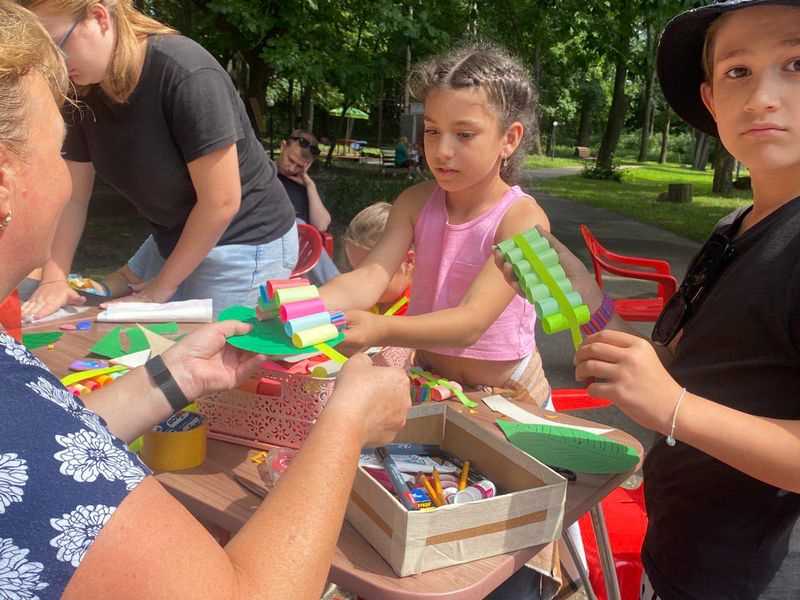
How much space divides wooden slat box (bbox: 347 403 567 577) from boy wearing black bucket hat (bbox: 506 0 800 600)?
0.20 meters

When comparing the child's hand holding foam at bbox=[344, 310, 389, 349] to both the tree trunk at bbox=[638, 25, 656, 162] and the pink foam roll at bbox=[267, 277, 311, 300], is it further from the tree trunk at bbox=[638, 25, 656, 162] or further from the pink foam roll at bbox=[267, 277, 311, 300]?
the tree trunk at bbox=[638, 25, 656, 162]

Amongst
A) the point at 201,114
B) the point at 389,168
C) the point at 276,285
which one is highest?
the point at 201,114

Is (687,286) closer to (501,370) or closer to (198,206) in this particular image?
(501,370)

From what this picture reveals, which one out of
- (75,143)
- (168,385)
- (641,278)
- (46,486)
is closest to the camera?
(46,486)

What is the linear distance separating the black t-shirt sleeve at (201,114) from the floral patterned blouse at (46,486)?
1.45 m

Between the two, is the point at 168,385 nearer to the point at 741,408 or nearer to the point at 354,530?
the point at 354,530

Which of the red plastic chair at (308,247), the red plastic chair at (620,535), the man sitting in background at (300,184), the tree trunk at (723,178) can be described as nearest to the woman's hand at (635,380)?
the red plastic chair at (620,535)

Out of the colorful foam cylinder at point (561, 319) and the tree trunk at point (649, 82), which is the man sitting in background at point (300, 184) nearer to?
the tree trunk at point (649, 82)

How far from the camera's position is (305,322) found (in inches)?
57.2

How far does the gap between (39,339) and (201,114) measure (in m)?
0.83

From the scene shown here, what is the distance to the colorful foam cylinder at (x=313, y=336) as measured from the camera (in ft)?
4.66

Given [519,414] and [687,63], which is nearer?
[687,63]

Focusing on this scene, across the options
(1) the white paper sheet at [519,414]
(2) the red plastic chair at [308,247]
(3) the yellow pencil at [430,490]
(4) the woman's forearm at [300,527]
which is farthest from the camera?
(2) the red plastic chair at [308,247]

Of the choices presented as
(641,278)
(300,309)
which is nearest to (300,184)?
Answer: (641,278)
